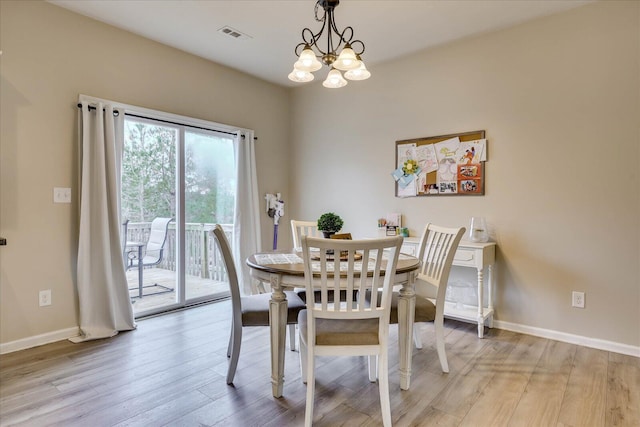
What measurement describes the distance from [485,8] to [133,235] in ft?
11.9

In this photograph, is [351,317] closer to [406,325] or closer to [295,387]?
[406,325]

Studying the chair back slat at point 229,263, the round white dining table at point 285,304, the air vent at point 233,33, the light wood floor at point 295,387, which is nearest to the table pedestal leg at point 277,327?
the round white dining table at point 285,304

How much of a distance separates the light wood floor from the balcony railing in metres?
0.96

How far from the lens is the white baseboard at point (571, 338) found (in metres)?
2.57

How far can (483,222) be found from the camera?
312 centimetres

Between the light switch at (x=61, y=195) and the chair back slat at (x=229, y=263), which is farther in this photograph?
the light switch at (x=61, y=195)

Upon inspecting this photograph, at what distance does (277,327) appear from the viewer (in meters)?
1.96

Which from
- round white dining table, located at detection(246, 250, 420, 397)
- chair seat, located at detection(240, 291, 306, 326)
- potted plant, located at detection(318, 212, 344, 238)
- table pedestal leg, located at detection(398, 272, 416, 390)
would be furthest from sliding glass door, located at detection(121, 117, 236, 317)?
table pedestal leg, located at detection(398, 272, 416, 390)

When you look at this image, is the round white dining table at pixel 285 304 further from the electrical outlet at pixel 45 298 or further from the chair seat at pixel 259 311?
the electrical outlet at pixel 45 298

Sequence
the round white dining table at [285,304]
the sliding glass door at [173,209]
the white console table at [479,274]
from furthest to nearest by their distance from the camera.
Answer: the sliding glass door at [173,209] → the white console table at [479,274] → the round white dining table at [285,304]

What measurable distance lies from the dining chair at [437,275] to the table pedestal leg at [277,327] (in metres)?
0.66

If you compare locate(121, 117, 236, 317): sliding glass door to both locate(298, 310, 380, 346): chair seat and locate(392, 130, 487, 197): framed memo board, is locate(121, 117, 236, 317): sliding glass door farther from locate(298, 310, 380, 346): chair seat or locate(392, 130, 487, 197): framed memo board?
locate(298, 310, 380, 346): chair seat

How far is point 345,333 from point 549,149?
2360 mm

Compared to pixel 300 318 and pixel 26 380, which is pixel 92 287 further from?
pixel 300 318
